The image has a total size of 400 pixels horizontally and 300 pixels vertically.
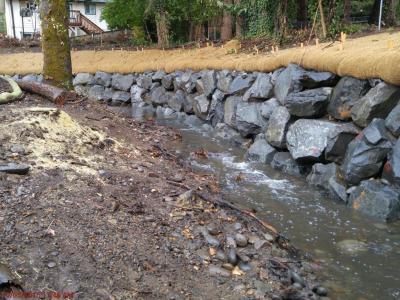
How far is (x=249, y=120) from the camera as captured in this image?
9.59 m

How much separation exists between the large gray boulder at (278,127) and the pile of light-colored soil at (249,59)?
3.25 feet

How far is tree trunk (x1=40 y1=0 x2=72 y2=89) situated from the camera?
842 centimetres

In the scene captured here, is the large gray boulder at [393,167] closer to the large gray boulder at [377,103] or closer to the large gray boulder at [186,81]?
the large gray boulder at [377,103]

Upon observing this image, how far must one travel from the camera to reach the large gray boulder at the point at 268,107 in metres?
8.84

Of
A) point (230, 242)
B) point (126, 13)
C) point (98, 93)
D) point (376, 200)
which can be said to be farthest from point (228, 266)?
point (126, 13)

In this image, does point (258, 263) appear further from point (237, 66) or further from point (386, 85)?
point (237, 66)

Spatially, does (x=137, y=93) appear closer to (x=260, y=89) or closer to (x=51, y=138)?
(x=260, y=89)

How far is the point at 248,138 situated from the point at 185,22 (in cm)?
1403

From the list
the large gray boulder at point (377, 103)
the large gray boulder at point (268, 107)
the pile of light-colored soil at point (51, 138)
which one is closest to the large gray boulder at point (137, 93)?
the large gray boulder at point (268, 107)

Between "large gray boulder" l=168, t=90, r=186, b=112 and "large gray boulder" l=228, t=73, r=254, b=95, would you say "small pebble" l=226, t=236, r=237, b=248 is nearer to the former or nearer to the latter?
"large gray boulder" l=228, t=73, r=254, b=95

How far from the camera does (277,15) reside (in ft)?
44.2

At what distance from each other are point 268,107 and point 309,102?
5.00 feet

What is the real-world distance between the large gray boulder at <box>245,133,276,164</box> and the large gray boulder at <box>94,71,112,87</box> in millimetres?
9458

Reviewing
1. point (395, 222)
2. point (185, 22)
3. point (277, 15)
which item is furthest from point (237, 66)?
point (185, 22)
